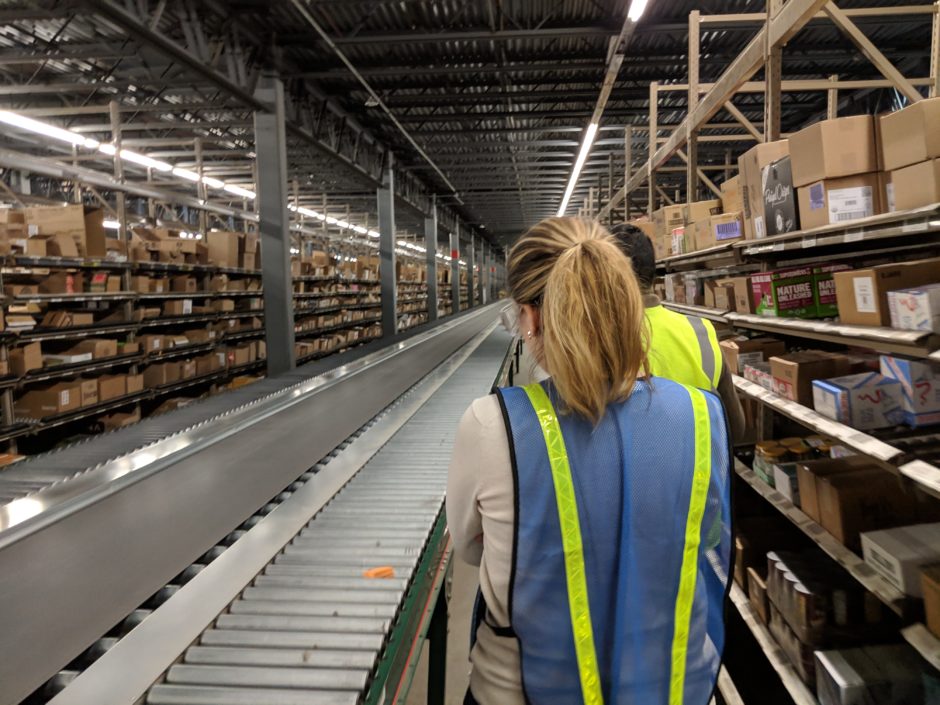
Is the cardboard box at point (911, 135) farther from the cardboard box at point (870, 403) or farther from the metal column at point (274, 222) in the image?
the metal column at point (274, 222)

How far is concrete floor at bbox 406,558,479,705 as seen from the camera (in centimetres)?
302

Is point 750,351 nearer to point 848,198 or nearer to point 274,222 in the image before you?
point 848,198

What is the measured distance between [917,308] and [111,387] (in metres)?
7.57

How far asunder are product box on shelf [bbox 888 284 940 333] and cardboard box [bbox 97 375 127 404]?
7372 mm

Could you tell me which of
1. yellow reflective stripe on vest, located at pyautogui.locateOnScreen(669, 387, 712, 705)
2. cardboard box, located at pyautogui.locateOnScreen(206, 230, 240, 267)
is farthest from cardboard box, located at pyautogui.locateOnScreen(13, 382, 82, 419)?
yellow reflective stripe on vest, located at pyautogui.locateOnScreen(669, 387, 712, 705)

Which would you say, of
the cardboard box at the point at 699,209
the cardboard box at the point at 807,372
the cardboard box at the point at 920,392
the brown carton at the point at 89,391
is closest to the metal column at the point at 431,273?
the brown carton at the point at 89,391

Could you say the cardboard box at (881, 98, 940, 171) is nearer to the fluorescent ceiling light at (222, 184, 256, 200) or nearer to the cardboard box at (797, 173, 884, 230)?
the cardboard box at (797, 173, 884, 230)

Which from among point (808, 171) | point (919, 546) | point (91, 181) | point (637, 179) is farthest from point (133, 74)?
point (919, 546)

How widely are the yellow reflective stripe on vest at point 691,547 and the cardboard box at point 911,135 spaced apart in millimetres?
1473

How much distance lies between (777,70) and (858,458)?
6.22 feet

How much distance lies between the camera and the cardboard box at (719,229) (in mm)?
3283

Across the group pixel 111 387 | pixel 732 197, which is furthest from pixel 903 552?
pixel 111 387

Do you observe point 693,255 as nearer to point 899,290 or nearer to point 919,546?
point 899,290

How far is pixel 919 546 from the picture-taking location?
6.08 ft
